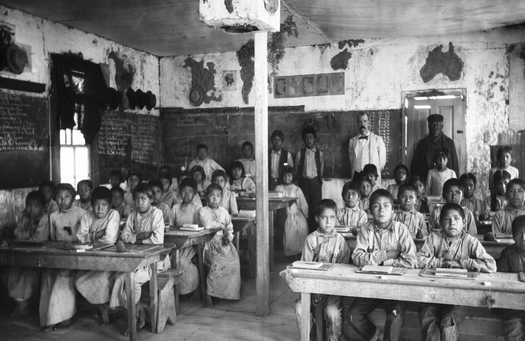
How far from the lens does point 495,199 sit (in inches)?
273

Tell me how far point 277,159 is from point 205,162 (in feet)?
4.73

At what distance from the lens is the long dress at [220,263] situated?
225 inches

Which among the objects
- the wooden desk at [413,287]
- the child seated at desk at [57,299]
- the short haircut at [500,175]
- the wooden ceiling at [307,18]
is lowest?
the child seated at desk at [57,299]

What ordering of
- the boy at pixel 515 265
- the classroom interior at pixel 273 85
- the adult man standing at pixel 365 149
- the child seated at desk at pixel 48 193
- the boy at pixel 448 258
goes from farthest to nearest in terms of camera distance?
the adult man standing at pixel 365 149
the classroom interior at pixel 273 85
the child seated at desk at pixel 48 193
the boy at pixel 448 258
the boy at pixel 515 265

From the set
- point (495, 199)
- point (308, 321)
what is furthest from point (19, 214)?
point (495, 199)

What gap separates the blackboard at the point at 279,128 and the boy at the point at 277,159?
340 millimetres

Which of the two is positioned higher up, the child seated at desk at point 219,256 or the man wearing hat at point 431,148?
the man wearing hat at point 431,148

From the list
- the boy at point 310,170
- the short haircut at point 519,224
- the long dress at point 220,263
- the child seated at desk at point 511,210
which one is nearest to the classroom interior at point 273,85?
the long dress at point 220,263

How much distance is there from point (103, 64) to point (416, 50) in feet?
18.0

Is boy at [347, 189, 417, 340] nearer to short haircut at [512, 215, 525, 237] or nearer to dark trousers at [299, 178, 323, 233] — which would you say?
short haircut at [512, 215, 525, 237]

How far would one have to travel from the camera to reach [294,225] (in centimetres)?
826

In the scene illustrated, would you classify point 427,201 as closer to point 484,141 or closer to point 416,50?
point 484,141

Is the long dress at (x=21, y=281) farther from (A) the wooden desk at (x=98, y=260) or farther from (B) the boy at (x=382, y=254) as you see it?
(B) the boy at (x=382, y=254)

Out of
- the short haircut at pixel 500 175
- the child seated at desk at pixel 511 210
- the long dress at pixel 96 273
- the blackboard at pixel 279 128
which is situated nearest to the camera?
the long dress at pixel 96 273
